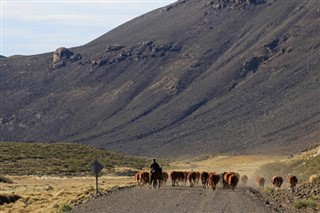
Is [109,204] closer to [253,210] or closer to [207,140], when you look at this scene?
[253,210]

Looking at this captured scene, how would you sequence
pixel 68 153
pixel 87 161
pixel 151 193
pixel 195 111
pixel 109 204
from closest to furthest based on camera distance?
pixel 109 204 < pixel 151 193 < pixel 87 161 < pixel 68 153 < pixel 195 111

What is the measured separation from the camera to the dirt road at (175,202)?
2612cm

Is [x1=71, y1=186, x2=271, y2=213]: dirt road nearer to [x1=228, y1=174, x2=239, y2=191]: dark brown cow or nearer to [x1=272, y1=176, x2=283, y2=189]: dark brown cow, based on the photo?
[x1=228, y1=174, x2=239, y2=191]: dark brown cow

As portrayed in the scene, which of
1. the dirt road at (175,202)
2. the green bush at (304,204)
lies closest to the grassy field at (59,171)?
the dirt road at (175,202)

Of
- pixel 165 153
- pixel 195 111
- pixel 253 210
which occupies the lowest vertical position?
pixel 253 210

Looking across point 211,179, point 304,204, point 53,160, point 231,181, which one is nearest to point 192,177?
point 211,179

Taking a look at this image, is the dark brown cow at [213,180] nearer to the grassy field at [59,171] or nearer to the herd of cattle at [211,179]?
the herd of cattle at [211,179]

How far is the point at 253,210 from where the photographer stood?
1001 inches

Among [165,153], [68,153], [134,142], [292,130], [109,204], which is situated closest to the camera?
[109,204]

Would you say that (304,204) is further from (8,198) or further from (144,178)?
(8,198)

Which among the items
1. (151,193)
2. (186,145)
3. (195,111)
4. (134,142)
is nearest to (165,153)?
(186,145)

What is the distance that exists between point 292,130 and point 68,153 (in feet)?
213

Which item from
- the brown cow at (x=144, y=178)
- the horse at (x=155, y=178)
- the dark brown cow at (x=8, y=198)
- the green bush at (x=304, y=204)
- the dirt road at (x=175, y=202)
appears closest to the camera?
the green bush at (x=304, y=204)

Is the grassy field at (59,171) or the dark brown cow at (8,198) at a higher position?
the grassy field at (59,171)
